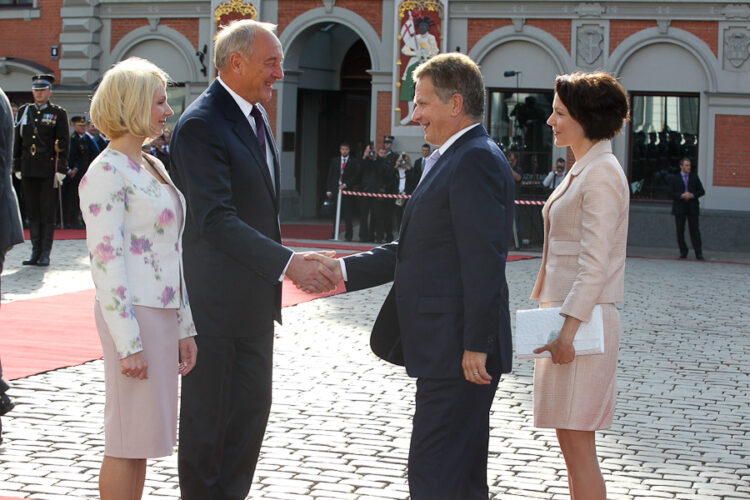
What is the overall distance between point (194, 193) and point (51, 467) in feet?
6.05

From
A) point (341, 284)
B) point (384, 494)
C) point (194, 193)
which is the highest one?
point (194, 193)

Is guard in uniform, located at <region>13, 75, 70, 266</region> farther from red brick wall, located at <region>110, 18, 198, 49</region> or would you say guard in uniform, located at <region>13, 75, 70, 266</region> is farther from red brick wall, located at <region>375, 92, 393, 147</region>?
red brick wall, located at <region>110, 18, 198, 49</region>

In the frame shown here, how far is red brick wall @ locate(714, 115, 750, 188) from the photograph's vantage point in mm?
21547

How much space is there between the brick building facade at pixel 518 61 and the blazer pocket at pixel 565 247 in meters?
17.9

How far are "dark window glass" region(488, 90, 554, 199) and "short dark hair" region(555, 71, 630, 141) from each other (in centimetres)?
1856

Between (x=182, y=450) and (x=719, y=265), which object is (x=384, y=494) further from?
(x=719, y=265)

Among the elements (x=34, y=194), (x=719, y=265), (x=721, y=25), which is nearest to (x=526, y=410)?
(x=34, y=194)

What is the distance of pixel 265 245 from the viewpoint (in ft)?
14.3

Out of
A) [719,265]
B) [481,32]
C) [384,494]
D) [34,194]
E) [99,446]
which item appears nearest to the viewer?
[384,494]

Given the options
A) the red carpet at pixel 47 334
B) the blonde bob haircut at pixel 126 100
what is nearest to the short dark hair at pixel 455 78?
the blonde bob haircut at pixel 126 100

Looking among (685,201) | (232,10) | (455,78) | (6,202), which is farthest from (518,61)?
(455,78)

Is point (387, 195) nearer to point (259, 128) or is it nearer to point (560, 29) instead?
point (560, 29)

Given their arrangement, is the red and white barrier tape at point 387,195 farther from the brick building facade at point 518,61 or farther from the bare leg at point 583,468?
the bare leg at point 583,468

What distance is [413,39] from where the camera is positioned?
76.8 ft
